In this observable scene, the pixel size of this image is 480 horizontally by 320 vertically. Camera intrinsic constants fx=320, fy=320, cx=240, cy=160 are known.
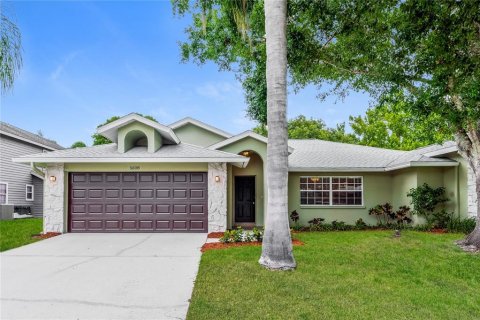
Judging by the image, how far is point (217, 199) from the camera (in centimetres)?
1205

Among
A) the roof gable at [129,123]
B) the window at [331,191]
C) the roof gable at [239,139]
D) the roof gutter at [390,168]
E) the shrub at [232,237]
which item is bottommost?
the shrub at [232,237]

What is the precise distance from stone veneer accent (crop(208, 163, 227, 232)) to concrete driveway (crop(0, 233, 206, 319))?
1.74 m

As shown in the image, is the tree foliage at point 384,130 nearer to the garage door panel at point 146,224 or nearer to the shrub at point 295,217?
the shrub at point 295,217

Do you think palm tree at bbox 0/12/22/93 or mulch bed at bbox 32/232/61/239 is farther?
mulch bed at bbox 32/232/61/239

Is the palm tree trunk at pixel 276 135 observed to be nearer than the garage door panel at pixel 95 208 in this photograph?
Yes

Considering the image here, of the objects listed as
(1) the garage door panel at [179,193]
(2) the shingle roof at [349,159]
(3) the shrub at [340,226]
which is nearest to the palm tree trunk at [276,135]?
(1) the garage door panel at [179,193]

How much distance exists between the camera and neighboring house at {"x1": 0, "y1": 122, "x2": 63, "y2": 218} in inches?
745

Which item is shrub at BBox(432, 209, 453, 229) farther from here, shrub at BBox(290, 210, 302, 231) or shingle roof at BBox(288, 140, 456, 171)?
shrub at BBox(290, 210, 302, 231)

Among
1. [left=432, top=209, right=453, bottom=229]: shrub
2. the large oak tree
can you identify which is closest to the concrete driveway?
the large oak tree

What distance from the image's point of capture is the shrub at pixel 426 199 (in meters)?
13.1

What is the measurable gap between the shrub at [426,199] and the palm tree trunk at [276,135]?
28.4 ft

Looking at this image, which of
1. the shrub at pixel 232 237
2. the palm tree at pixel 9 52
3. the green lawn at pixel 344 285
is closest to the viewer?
the palm tree at pixel 9 52

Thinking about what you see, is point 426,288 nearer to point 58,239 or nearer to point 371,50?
point 371,50

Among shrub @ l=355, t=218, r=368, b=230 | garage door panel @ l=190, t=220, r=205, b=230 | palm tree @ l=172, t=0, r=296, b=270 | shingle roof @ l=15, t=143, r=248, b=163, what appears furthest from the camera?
shrub @ l=355, t=218, r=368, b=230
